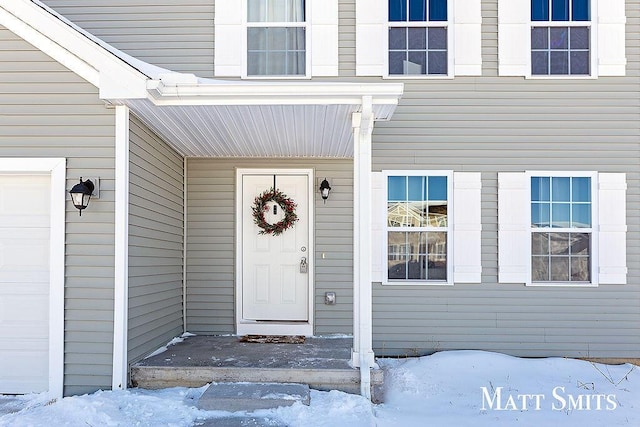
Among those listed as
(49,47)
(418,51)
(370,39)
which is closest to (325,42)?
(370,39)

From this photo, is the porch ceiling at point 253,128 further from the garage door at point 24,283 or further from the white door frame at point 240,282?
the garage door at point 24,283

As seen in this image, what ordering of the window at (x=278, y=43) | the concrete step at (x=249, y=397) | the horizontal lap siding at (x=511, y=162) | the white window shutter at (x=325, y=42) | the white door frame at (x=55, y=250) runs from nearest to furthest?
the concrete step at (x=249, y=397)
the white door frame at (x=55, y=250)
the horizontal lap siding at (x=511, y=162)
the white window shutter at (x=325, y=42)
the window at (x=278, y=43)

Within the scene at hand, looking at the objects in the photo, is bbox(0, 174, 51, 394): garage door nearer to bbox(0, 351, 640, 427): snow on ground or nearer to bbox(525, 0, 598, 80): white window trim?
bbox(0, 351, 640, 427): snow on ground

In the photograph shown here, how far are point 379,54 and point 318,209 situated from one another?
1908mm

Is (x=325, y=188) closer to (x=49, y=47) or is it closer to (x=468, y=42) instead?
(x=468, y=42)

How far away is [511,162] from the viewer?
5766 millimetres

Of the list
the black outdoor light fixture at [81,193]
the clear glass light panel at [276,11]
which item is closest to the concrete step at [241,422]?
the black outdoor light fixture at [81,193]

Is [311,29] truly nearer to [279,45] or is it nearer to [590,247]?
[279,45]

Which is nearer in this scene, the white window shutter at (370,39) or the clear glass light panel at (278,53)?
the white window shutter at (370,39)

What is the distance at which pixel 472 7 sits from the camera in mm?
5793

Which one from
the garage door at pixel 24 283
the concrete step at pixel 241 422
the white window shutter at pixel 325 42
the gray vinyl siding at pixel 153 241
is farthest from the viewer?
the white window shutter at pixel 325 42

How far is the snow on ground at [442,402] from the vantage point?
384 cm

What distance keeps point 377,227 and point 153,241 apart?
2435mm

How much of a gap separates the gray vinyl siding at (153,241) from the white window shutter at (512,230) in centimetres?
366
